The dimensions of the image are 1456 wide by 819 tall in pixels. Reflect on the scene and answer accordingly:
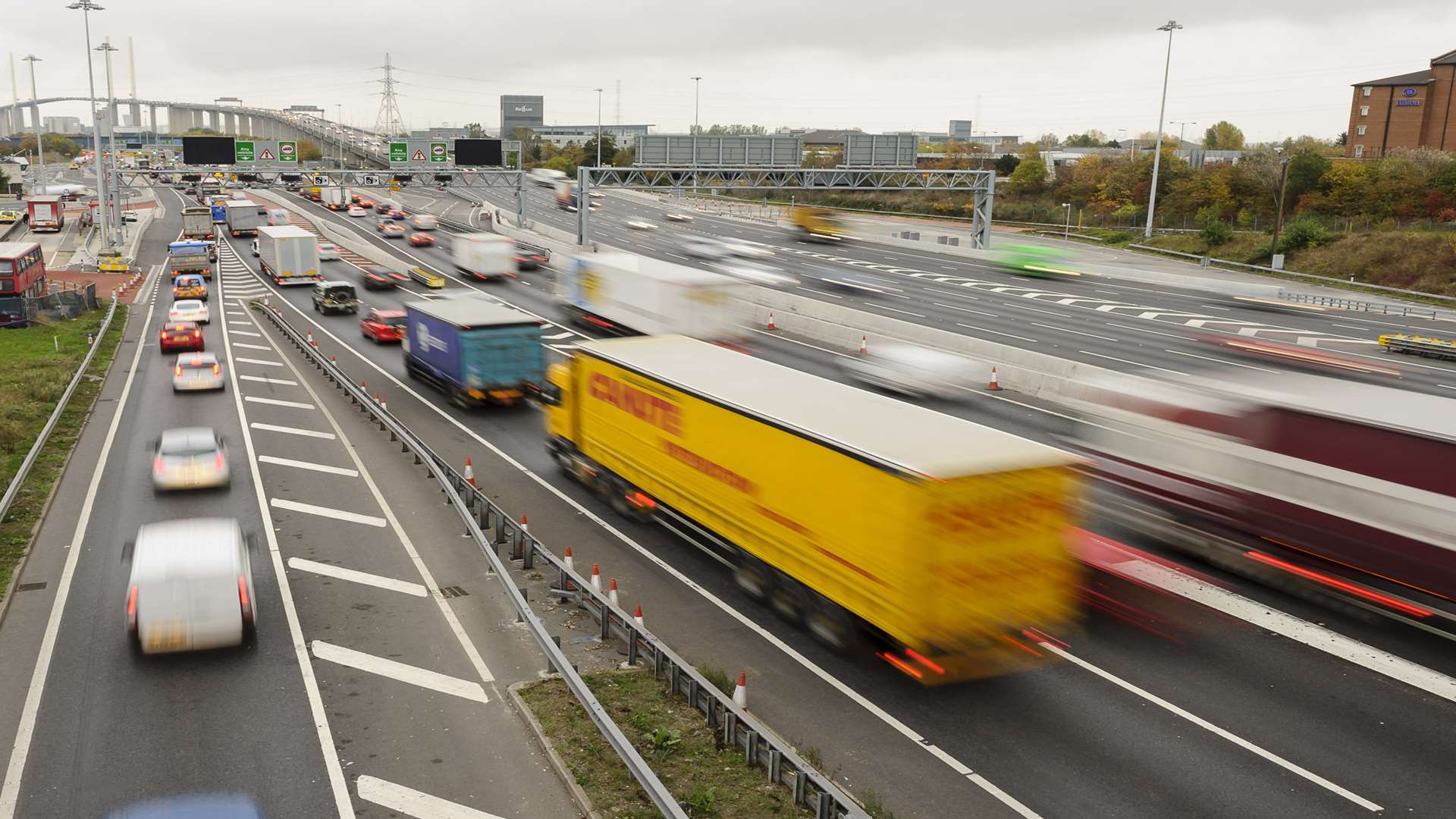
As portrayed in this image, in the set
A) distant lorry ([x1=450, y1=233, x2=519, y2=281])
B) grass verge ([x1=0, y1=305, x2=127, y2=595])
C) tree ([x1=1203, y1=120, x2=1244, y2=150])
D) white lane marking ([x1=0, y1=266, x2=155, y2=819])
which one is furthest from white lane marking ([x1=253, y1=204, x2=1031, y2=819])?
tree ([x1=1203, y1=120, x2=1244, y2=150])

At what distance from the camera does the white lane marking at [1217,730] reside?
12.2 metres

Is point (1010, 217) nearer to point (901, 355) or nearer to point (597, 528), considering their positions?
point (901, 355)

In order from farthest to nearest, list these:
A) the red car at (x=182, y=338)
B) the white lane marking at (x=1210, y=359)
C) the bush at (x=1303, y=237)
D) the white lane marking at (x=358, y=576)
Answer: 1. the bush at (x=1303, y=237)
2. the red car at (x=182, y=338)
3. the white lane marking at (x=1210, y=359)
4. the white lane marking at (x=358, y=576)

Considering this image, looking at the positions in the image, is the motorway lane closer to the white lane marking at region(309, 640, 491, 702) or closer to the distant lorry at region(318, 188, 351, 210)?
the white lane marking at region(309, 640, 491, 702)

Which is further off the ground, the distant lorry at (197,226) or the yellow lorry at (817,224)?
the yellow lorry at (817,224)

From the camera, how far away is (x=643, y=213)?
115875 millimetres

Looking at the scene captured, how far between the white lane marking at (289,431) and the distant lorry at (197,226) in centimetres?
6113

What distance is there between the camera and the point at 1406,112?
4065 inches

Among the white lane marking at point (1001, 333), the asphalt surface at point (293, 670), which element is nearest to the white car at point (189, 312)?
the asphalt surface at point (293, 670)

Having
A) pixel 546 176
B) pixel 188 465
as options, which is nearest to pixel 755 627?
pixel 188 465

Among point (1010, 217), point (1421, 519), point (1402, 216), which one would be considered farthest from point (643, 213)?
point (1421, 519)

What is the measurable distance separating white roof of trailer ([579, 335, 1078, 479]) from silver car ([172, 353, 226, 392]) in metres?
19.7

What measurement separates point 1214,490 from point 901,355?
18.1m

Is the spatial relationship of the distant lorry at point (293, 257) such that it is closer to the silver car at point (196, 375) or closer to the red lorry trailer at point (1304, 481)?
the silver car at point (196, 375)
